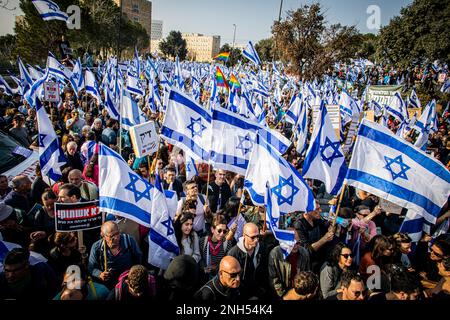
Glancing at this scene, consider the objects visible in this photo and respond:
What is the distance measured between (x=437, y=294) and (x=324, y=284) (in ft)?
3.96

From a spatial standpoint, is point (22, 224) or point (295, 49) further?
point (295, 49)

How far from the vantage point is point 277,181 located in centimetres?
405

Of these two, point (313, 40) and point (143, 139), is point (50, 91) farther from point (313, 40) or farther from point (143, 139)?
point (313, 40)

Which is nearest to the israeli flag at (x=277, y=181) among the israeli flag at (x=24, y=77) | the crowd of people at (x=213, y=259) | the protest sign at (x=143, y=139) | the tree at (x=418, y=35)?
the crowd of people at (x=213, y=259)

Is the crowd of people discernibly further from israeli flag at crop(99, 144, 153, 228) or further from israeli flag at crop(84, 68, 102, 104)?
israeli flag at crop(84, 68, 102, 104)

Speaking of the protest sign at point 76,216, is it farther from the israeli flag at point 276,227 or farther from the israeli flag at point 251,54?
the israeli flag at point 251,54

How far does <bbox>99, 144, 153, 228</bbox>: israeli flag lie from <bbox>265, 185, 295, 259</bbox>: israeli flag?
161 cm

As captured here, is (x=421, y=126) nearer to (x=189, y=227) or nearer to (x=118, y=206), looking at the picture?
(x=189, y=227)

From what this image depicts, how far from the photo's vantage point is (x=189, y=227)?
13.3 ft

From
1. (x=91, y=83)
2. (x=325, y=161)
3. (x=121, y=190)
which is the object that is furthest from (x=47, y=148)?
(x=91, y=83)

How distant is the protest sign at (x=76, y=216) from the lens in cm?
331

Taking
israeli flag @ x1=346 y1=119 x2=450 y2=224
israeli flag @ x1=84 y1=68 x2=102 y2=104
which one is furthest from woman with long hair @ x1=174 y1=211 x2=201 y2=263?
israeli flag @ x1=84 y1=68 x2=102 y2=104

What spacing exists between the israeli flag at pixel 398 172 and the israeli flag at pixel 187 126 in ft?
8.21
